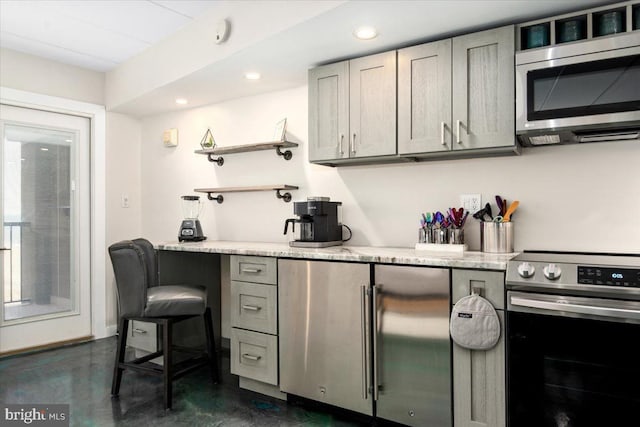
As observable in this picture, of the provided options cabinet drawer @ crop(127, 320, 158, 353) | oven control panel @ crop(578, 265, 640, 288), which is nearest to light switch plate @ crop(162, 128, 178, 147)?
cabinet drawer @ crop(127, 320, 158, 353)

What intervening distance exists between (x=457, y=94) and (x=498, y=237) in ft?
2.63

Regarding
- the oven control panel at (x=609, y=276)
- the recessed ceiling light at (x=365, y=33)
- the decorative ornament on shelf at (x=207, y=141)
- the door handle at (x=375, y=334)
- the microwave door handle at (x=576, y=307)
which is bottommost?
the door handle at (x=375, y=334)

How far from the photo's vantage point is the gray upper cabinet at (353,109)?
8.14ft

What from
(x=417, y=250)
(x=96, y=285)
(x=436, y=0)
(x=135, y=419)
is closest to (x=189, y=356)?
(x=135, y=419)

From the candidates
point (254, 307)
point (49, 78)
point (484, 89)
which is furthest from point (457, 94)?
point (49, 78)

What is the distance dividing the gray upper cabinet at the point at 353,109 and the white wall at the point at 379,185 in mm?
335

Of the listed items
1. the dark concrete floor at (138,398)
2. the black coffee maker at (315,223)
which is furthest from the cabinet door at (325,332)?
the black coffee maker at (315,223)

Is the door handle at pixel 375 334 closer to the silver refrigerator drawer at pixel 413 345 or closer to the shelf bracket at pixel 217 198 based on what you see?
the silver refrigerator drawer at pixel 413 345

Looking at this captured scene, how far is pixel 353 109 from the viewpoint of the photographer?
8.54 ft

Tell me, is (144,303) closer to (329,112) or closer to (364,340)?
(364,340)

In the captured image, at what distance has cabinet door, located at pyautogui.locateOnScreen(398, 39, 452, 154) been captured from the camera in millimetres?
2293

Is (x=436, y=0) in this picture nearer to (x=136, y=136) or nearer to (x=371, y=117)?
(x=371, y=117)

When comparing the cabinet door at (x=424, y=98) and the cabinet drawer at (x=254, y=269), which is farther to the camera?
the cabinet drawer at (x=254, y=269)

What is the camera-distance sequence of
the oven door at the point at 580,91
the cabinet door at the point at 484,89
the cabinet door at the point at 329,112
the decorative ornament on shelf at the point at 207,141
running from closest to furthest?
the oven door at the point at 580,91
the cabinet door at the point at 484,89
the cabinet door at the point at 329,112
the decorative ornament on shelf at the point at 207,141
